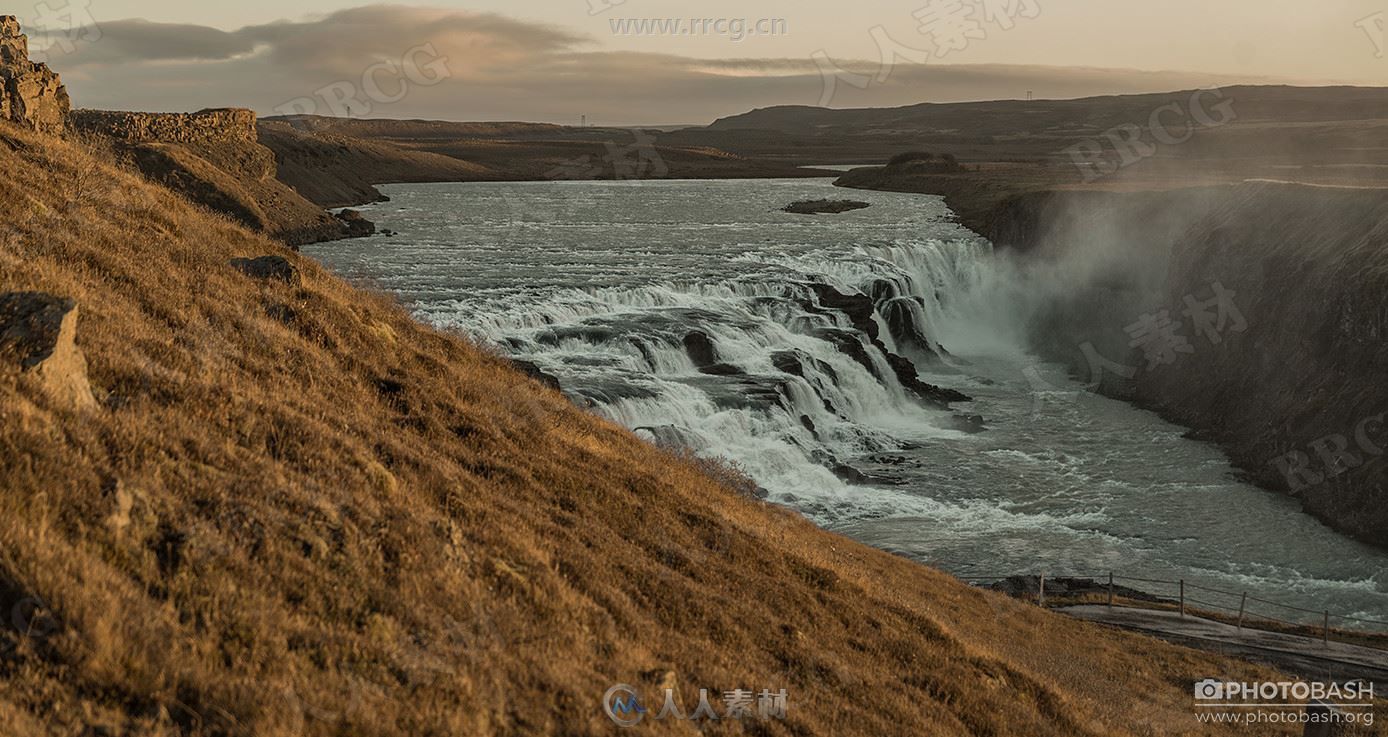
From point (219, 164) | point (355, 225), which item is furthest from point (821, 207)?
point (219, 164)

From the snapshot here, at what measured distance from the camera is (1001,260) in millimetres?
65750

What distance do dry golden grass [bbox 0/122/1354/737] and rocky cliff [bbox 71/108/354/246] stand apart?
40.3 m

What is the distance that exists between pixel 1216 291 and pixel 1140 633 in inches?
1190

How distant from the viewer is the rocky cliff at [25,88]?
19.6 meters

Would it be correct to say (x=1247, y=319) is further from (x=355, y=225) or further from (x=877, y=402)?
(x=355, y=225)

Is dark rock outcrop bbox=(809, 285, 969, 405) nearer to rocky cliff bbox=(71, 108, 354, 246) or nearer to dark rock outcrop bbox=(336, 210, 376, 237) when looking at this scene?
rocky cliff bbox=(71, 108, 354, 246)

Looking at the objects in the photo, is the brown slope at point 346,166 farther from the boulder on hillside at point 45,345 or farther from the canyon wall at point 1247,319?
the boulder on hillside at point 45,345

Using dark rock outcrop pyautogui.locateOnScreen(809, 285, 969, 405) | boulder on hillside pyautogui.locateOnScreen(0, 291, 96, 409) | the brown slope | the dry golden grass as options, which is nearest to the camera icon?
the dry golden grass

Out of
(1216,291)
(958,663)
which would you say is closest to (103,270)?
(958,663)

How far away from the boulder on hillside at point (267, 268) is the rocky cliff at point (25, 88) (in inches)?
271

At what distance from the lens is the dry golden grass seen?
6738 mm

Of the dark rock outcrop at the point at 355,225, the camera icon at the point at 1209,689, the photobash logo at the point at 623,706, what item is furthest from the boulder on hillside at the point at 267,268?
the dark rock outcrop at the point at 355,225

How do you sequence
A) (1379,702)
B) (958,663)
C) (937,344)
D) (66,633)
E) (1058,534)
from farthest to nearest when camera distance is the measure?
1. (937,344)
2. (1058,534)
3. (1379,702)
4. (958,663)
5. (66,633)

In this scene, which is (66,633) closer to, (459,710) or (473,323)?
(459,710)
